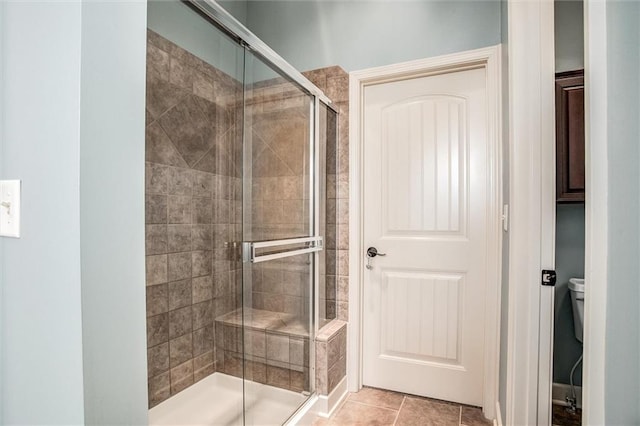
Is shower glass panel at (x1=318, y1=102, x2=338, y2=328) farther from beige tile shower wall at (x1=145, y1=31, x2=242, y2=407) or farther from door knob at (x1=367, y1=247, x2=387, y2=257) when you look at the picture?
beige tile shower wall at (x1=145, y1=31, x2=242, y2=407)

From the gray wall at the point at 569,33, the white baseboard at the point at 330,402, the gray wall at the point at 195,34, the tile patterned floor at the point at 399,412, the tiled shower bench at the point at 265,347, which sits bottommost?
the tile patterned floor at the point at 399,412

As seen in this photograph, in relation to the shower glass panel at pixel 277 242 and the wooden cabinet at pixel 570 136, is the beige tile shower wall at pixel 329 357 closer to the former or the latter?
the shower glass panel at pixel 277 242

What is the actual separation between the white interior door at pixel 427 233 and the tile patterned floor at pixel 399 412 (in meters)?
0.08

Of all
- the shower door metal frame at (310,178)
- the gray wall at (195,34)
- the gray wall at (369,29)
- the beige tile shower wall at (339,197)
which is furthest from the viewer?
the beige tile shower wall at (339,197)

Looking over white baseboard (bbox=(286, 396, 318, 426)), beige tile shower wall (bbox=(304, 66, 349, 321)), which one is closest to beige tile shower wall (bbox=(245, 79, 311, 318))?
beige tile shower wall (bbox=(304, 66, 349, 321))

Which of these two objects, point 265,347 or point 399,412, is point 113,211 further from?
point 399,412

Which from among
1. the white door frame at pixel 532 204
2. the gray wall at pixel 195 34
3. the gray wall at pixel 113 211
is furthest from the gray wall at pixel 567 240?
the gray wall at pixel 113 211

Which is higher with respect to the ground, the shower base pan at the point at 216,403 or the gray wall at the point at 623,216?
the gray wall at the point at 623,216

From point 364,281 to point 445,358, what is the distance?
675mm

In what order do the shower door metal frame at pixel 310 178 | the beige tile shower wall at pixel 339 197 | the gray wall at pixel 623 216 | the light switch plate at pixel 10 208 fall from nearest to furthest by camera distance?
the gray wall at pixel 623 216 < the light switch plate at pixel 10 208 < the shower door metal frame at pixel 310 178 < the beige tile shower wall at pixel 339 197

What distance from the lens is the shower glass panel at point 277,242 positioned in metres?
1.61

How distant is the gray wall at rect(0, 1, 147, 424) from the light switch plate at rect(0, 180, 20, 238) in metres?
0.02

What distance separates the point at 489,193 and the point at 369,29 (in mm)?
1306

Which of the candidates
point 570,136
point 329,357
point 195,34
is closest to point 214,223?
point 195,34
